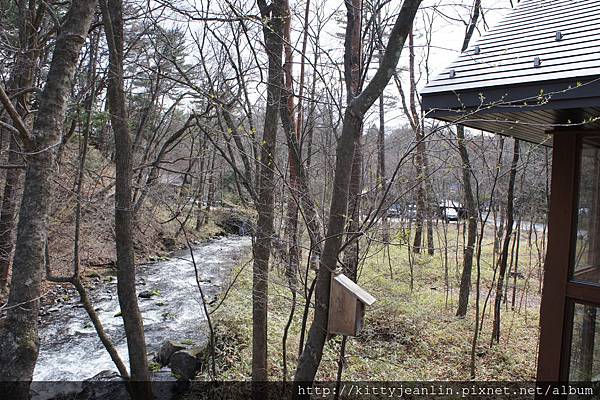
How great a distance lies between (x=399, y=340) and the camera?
17.7 ft

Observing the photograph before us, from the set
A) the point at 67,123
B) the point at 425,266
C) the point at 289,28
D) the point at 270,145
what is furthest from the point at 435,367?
the point at 67,123

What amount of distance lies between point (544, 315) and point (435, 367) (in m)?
2.21

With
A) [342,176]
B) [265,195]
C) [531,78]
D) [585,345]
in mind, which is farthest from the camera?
[265,195]

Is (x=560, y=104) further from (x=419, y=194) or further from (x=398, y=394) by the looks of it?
(x=419, y=194)

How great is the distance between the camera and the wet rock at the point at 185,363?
4.88 meters

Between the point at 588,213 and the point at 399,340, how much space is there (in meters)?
3.33

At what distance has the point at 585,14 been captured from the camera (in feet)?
9.79

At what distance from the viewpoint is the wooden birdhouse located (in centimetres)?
234

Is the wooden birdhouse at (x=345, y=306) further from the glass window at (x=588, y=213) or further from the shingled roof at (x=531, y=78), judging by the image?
the glass window at (x=588, y=213)

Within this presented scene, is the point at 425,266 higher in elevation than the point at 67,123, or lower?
lower

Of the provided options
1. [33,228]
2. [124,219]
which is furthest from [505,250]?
[33,228]

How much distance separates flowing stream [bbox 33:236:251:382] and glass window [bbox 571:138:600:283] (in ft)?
15.1

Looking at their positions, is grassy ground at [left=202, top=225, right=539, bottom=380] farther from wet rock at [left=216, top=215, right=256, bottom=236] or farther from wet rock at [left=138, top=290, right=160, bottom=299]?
wet rock at [left=138, top=290, right=160, bottom=299]

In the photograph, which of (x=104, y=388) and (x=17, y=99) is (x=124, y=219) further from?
(x=17, y=99)
